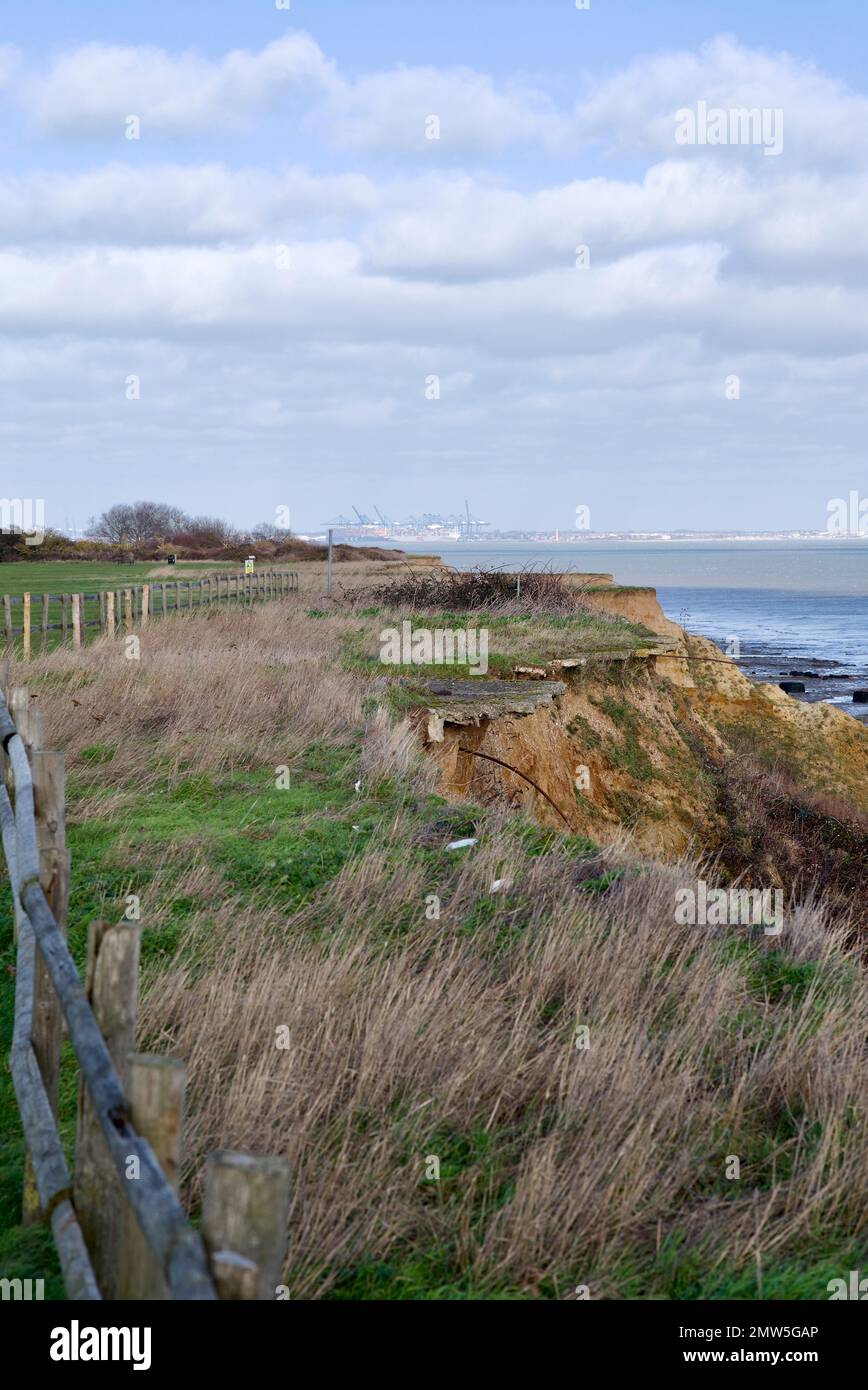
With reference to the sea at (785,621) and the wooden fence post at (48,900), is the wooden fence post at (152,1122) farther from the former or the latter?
the sea at (785,621)

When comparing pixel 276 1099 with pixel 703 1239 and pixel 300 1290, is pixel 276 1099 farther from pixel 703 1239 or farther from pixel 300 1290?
pixel 703 1239

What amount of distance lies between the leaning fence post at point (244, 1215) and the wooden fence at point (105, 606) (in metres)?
15.4

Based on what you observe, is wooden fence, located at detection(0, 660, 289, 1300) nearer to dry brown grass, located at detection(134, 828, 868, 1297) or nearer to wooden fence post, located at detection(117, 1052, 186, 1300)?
wooden fence post, located at detection(117, 1052, 186, 1300)

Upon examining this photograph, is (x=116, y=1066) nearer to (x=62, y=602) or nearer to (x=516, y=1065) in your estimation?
(x=516, y=1065)

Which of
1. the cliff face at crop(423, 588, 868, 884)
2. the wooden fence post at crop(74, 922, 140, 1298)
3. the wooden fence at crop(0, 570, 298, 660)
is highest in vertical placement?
the wooden fence at crop(0, 570, 298, 660)

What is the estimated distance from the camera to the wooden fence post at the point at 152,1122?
7.25 feet

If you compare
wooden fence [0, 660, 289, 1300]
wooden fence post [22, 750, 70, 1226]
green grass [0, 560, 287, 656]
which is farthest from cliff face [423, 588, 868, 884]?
wooden fence [0, 660, 289, 1300]

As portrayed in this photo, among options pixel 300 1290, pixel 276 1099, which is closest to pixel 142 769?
pixel 276 1099

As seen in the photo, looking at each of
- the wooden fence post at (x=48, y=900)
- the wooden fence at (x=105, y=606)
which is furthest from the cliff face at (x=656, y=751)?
the wooden fence post at (x=48, y=900)

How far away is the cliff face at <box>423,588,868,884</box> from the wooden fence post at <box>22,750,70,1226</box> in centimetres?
705

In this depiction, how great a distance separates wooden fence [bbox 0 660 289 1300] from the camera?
1831mm

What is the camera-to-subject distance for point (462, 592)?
26.8m

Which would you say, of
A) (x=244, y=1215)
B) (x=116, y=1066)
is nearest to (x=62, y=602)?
(x=116, y=1066)
